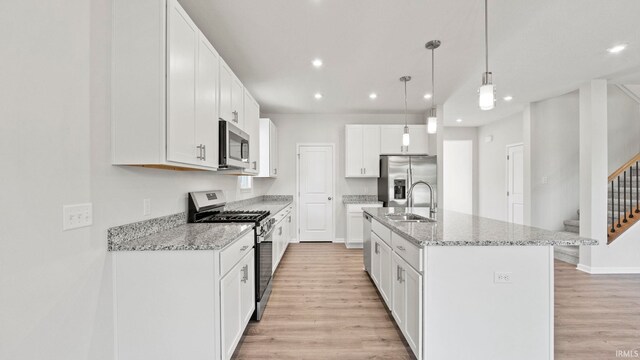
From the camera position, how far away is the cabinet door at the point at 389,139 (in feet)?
16.8

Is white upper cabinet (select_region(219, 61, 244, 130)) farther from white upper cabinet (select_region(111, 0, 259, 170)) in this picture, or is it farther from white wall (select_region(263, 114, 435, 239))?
white wall (select_region(263, 114, 435, 239))

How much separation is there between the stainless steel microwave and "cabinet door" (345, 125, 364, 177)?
253cm

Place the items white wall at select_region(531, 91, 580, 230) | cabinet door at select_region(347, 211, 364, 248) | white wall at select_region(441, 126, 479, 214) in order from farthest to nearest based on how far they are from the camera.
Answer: white wall at select_region(441, 126, 479, 214), cabinet door at select_region(347, 211, 364, 248), white wall at select_region(531, 91, 580, 230)

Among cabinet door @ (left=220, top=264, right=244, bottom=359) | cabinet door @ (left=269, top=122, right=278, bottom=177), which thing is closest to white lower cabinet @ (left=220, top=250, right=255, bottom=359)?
cabinet door @ (left=220, top=264, right=244, bottom=359)

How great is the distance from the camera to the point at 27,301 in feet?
3.66

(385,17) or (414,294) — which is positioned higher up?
(385,17)

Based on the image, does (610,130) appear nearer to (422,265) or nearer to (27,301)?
(422,265)

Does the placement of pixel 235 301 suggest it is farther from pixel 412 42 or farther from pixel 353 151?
pixel 353 151

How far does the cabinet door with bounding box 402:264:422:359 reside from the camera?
1.62 m

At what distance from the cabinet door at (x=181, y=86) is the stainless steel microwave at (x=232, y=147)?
0.43m

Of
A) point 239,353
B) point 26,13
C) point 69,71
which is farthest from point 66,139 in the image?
point 239,353

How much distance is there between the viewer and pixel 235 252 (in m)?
1.84

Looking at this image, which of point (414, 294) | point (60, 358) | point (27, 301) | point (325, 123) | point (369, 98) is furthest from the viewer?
point (325, 123)

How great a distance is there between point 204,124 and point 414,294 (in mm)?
1915
